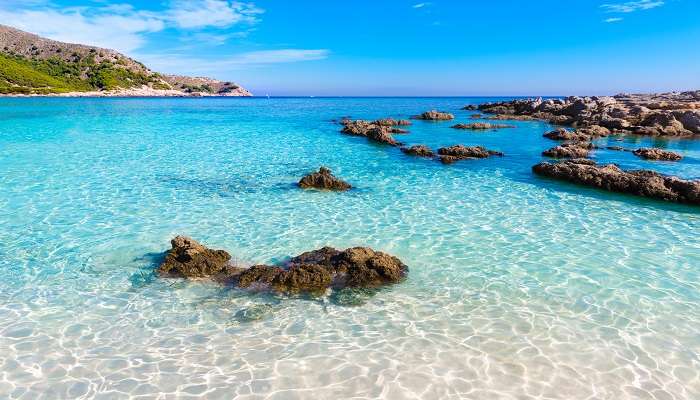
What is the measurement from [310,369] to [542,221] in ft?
32.9

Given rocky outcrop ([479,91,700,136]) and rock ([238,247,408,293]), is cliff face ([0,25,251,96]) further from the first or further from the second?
rock ([238,247,408,293])

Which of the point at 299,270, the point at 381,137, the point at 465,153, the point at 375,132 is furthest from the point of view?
the point at 375,132

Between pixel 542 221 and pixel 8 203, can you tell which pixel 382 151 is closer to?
pixel 542 221

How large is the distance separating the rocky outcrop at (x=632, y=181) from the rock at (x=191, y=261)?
15.6 m

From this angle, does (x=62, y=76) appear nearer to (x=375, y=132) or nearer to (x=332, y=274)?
(x=375, y=132)

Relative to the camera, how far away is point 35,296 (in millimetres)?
8672

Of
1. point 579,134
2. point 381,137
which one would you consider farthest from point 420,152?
point 579,134

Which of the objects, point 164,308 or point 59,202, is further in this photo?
point 59,202

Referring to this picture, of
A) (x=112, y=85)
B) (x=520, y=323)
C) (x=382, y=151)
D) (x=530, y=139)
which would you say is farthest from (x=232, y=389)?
(x=112, y=85)

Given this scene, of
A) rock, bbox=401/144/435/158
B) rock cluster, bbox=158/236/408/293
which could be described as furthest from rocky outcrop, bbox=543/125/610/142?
rock cluster, bbox=158/236/408/293

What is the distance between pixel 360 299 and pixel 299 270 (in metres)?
1.48

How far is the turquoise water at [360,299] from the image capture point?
638 centimetres

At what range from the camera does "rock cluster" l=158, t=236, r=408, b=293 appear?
9203 millimetres

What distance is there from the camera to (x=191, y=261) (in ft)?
32.1
